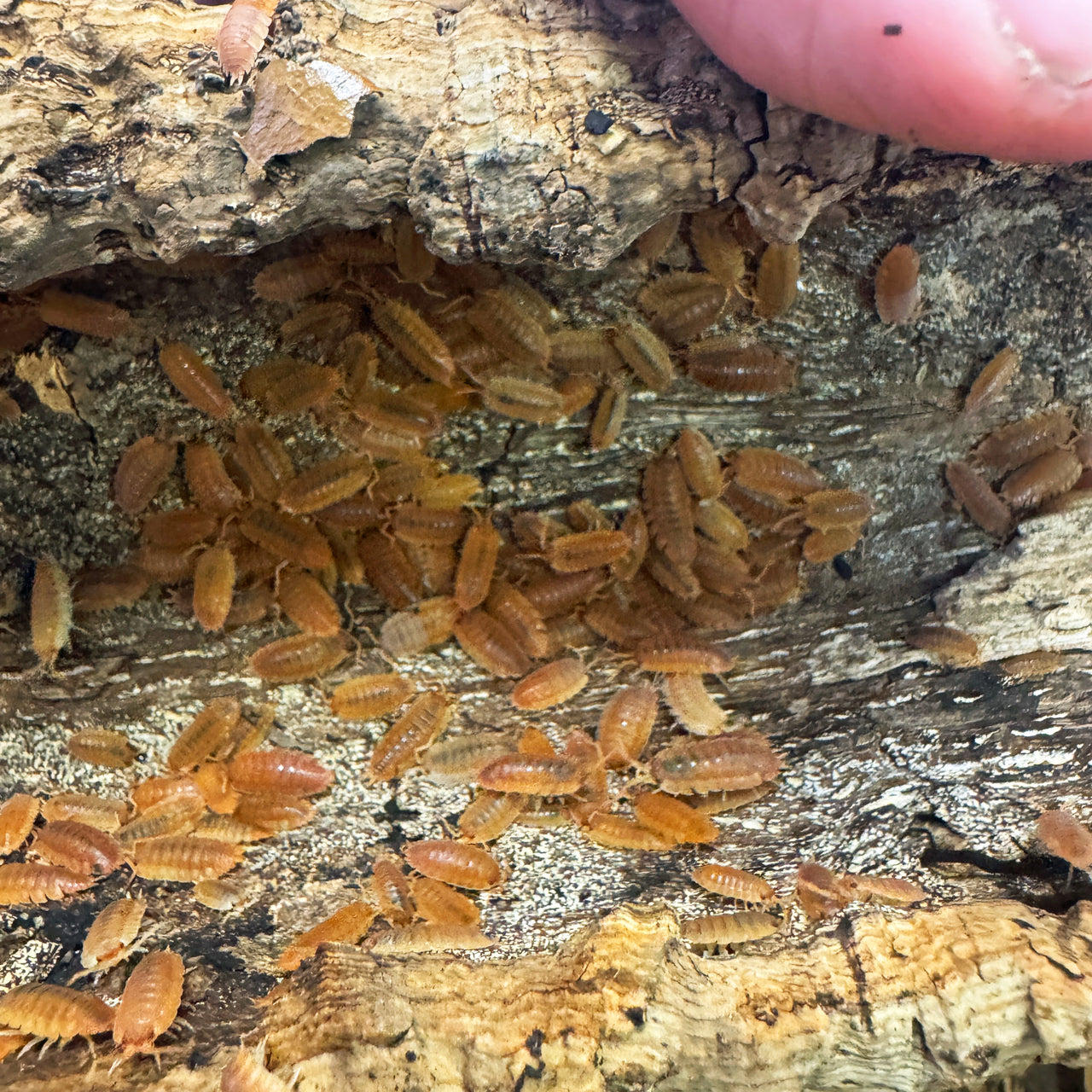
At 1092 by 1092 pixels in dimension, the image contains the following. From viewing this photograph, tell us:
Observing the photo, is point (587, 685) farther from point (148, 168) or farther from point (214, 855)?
point (148, 168)

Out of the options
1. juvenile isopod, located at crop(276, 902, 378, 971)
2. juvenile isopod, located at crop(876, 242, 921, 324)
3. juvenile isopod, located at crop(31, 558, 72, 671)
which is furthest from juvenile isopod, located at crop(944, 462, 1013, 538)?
juvenile isopod, located at crop(31, 558, 72, 671)

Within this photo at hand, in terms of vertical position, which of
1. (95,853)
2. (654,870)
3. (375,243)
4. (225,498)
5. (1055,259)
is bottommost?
(95,853)

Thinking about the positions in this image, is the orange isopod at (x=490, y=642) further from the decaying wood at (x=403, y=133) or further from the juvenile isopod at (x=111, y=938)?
the juvenile isopod at (x=111, y=938)

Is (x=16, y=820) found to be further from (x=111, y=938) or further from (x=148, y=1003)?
(x=148, y=1003)

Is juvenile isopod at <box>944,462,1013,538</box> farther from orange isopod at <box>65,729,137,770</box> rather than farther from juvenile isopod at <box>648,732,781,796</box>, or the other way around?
orange isopod at <box>65,729,137,770</box>

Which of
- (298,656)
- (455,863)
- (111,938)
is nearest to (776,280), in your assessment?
(298,656)

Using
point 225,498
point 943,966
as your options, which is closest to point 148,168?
point 225,498
